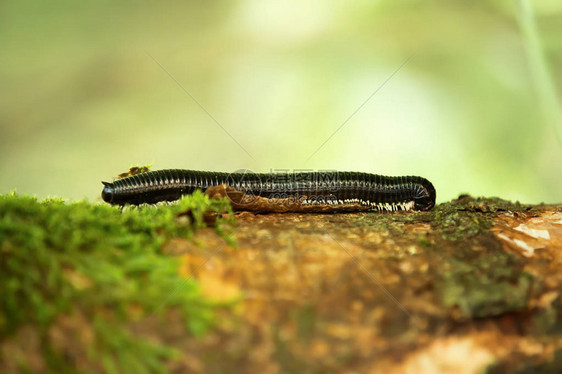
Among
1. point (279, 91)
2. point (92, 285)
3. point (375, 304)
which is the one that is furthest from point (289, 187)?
point (279, 91)

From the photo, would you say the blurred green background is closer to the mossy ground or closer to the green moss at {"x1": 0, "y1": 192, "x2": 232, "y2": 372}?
the mossy ground

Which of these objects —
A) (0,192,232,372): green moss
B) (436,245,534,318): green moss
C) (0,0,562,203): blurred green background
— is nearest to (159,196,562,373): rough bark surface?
(436,245,534,318): green moss

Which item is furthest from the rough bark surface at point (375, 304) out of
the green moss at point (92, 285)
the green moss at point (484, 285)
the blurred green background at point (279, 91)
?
the blurred green background at point (279, 91)

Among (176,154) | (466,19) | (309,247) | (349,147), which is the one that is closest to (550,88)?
(466,19)

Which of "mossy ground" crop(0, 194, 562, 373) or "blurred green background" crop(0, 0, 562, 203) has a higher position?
"blurred green background" crop(0, 0, 562, 203)

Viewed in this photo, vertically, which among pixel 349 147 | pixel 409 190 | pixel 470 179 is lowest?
pixel 409 190

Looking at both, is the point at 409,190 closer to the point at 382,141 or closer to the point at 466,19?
the point at 382,141
